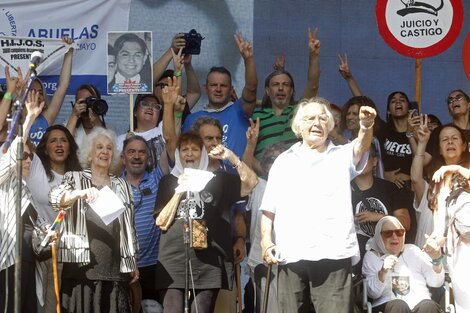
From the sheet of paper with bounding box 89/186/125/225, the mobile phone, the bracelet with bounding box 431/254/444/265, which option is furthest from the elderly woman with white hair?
the mobile phone

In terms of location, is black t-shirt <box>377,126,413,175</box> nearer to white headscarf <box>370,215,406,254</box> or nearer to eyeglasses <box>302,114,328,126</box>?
white headscarf <box>370,215,406,254</box>

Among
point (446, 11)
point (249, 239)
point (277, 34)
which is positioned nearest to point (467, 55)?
point (446, 11)

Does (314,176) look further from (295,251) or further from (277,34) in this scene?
(277,34)

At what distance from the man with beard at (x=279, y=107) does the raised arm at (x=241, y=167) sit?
82 centimetres

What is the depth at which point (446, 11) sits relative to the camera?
9.66 m

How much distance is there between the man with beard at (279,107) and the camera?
8.98m

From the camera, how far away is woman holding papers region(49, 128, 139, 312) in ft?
24.9

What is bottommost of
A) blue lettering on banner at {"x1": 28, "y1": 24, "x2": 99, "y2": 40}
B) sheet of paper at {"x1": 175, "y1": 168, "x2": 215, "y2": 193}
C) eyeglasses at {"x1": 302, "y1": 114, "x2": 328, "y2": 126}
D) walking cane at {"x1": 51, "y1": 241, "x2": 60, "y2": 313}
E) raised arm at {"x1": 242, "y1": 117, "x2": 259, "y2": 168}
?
walking cane at {"x1": 51, "y1": 241, "x2": 60, "y2": 313}

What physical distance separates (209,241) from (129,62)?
202 centimetres

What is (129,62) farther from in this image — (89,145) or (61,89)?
(89,145)

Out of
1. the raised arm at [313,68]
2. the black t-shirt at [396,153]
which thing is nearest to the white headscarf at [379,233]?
the black t-shirt at [396,153]

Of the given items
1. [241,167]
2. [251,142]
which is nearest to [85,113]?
[251,142]

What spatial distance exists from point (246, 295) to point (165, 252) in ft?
3.62

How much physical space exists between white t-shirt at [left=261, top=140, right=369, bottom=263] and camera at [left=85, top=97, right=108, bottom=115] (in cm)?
249
